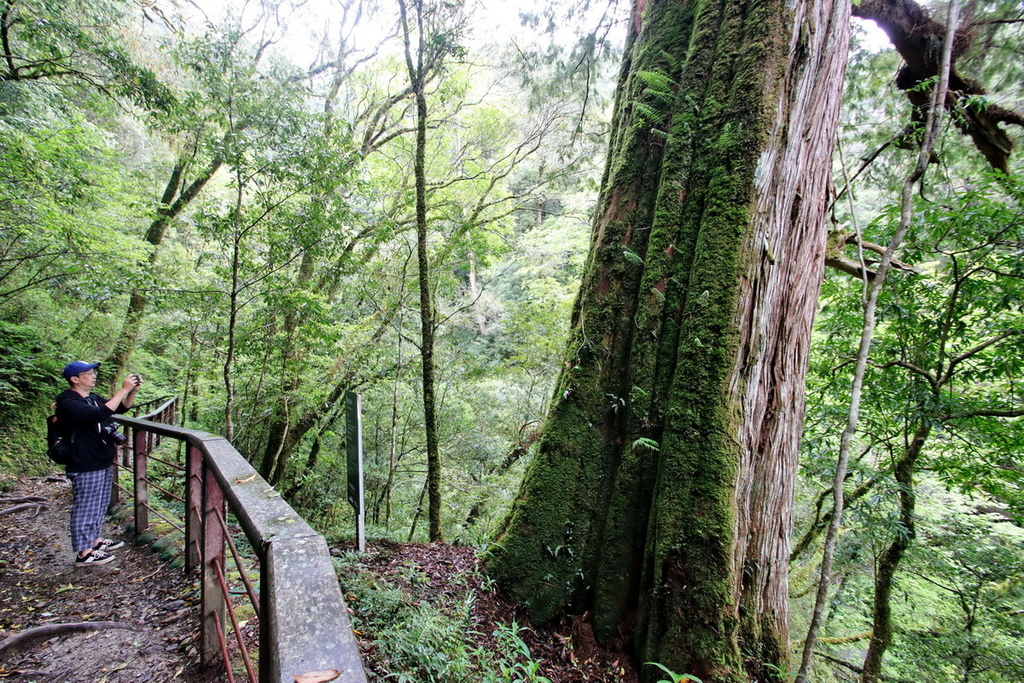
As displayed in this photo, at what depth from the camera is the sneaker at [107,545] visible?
154 inches

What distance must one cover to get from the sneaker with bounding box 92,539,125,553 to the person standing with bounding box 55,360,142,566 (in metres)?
0.01

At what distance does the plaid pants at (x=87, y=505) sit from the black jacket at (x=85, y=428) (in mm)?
74

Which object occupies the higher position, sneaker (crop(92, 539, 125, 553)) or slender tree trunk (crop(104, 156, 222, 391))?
slender tree trunk (crop(104, 156, 222, 391))

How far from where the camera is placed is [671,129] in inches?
129

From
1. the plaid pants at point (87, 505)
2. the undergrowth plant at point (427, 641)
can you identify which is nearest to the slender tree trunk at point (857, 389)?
the undergrowth plant at point (427, 641)

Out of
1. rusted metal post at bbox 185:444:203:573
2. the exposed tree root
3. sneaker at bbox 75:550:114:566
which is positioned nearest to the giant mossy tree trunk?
rusted metal post at bbox 185:444:203:573

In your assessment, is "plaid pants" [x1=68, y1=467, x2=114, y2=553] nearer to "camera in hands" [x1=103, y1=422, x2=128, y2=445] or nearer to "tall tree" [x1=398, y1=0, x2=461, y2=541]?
"camera in hands" [x1=103, y1=422, x2=128, y2=445]

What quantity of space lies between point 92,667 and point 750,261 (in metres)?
4.22

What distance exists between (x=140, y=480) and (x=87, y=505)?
1.19ft

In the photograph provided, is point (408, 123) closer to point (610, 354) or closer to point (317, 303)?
point (317, 303)

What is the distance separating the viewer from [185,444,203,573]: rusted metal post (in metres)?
2.59

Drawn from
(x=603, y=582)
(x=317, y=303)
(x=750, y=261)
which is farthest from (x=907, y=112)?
(x=317, y=303)

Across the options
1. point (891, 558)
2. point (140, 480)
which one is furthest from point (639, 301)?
point (891, 558)

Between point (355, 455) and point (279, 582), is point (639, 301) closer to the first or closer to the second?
point (279, 582)
